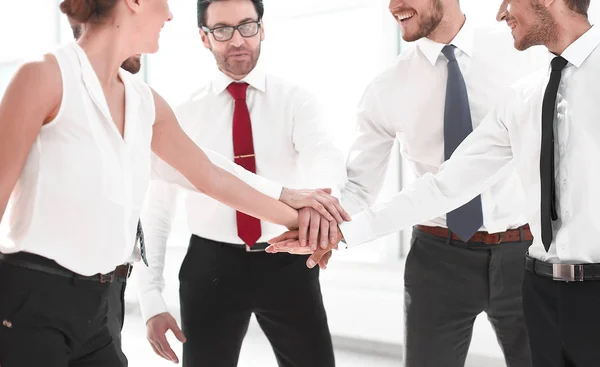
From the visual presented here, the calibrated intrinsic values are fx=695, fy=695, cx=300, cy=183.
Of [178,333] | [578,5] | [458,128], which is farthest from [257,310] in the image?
[578,5]

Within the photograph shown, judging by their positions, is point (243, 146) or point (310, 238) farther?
point (243, 146)

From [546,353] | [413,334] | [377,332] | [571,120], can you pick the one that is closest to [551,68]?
[571,120]

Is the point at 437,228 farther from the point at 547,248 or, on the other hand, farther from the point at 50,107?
the point at 50,107

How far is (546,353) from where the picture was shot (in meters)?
1.81

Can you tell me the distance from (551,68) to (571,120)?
0.16 meters

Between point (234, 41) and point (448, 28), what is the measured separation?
2.68 feet

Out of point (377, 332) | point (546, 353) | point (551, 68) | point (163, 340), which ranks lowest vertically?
point (377, 332)

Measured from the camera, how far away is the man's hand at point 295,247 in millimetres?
2387

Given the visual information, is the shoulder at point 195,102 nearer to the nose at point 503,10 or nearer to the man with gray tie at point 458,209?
the man with gray tie at point 458,209

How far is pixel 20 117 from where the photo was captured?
1.42m

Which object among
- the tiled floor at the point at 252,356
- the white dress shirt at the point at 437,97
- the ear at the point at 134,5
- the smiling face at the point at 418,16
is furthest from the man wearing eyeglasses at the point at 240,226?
the tiled floor at the point at 252,356

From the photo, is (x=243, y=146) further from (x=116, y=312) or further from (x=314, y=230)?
(x=116, y=312)

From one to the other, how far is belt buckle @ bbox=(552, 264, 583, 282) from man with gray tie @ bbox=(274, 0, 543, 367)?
0.70 meters

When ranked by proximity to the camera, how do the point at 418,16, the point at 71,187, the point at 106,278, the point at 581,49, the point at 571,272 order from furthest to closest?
the point at 418,16 → the point at 581,49 → the point at 571,272 → the point at 106,278 → the point at 71,187
